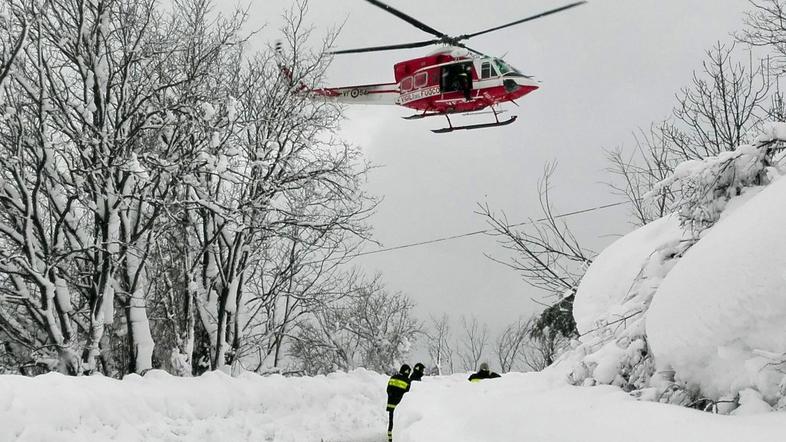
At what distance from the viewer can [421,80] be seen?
18062mm

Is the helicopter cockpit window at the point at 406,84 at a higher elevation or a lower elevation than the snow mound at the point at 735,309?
higher

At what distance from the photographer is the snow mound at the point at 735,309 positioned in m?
3.31

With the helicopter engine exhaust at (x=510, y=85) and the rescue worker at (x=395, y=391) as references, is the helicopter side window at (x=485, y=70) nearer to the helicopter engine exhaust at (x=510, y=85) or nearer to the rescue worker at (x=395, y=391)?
the helicopter engine exhaust at (x=510, y=85)

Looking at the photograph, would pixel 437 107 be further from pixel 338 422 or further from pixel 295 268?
pixel 338 422

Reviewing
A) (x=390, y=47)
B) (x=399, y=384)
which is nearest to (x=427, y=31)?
(x=390, y=47)

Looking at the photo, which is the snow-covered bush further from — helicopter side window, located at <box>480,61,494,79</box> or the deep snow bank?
helicopter side window, located at <box>480,61,494,79</box>

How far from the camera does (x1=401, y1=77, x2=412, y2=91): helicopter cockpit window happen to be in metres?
18.6

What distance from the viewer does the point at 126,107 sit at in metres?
11.9

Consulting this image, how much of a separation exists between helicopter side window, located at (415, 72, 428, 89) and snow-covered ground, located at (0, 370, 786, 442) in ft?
29.3

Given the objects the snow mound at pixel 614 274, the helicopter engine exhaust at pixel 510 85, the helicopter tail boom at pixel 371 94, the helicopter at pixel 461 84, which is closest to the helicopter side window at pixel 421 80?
the helicopter at pixel 461 84

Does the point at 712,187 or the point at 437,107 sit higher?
the point at 437,107

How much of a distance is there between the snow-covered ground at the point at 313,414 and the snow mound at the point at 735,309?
0.27 meters

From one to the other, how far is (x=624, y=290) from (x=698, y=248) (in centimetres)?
275

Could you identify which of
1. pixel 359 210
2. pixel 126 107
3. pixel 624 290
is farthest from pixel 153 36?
pixel 624 290
